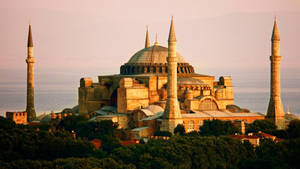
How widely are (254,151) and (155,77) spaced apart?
17.4 metres

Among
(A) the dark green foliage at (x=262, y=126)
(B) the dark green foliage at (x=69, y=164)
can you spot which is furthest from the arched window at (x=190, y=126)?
(B) the dark green foliage at (x=69, y=164)

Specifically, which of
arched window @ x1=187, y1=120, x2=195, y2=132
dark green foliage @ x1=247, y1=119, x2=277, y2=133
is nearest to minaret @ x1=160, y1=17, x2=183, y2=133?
arched window @ x1=187, y1=120, x2=195, y2=132

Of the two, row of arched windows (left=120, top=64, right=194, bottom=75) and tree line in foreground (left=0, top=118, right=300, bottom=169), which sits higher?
row of arched windows (left=120, top=64, right=194, bottom=75)

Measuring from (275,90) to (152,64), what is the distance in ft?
35.9

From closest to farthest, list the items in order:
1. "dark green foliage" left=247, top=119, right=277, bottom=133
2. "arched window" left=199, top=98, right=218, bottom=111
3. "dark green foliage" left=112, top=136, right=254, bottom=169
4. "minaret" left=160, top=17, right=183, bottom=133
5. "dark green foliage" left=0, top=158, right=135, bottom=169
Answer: "dark green foliage" left=0, top=158, right=135, bottom=169 < "dark green foliage" left=112, top=136, right=254, bottom=169 < "minaret" left=160, top=17, right=183, bottom=133 < "dark green foliage" left=247, top=119, right=277, bottom=133 < "arched window" left=199, top=98, right=218, bottom=111

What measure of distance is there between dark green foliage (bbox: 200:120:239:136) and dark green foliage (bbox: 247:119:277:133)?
1159mm

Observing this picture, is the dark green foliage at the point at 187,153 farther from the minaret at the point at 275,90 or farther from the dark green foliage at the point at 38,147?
the minaret at the point at 275,90

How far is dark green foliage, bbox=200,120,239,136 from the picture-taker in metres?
76.5

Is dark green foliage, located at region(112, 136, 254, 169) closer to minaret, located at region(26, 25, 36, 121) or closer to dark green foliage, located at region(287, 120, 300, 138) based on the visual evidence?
dark green foliage, located at region(287, 120, 300, 138)

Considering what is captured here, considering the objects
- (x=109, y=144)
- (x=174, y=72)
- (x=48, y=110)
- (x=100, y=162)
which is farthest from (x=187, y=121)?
(x=48, y=110)

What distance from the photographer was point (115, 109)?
85625 millimetres

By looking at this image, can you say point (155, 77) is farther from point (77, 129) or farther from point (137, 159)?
point (137, 159)

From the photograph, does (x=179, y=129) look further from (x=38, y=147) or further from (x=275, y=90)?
(x=38, y=147)

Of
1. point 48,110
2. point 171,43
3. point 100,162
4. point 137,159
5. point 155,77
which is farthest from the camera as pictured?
point 48,110
